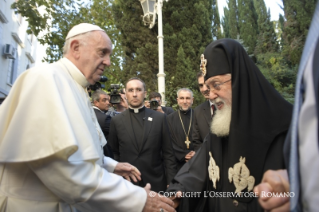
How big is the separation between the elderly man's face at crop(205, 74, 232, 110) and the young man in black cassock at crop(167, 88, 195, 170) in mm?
2894

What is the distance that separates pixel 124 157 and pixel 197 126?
1.38 meters

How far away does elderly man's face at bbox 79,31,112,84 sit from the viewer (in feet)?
7.01

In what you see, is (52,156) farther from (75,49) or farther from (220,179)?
(220,179)

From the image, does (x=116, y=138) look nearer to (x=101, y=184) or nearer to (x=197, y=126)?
(x=197, y=126)

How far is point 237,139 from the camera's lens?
1938 millimetres

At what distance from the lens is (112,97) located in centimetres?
609

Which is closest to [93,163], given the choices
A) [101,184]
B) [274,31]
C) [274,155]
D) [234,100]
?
[101,184]

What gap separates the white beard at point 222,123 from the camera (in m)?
2.25

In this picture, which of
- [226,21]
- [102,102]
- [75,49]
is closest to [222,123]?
[75,49]

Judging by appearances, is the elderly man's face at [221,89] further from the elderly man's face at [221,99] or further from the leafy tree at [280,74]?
the leafy tree at [280,74]

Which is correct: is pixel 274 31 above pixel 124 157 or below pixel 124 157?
above

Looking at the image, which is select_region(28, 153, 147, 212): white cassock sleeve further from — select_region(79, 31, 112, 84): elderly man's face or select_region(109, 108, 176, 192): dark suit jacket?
select_region(109, 108, 176, 192): dark suit jacket

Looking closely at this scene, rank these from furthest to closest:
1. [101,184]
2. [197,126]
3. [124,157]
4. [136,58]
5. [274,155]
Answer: [136,58]
[197,126]
[124,157]
[274,155]
[101,184]

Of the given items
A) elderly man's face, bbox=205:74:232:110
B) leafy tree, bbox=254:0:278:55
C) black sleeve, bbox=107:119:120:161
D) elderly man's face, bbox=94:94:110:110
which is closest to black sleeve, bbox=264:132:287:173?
elderly man's face, bbox=205:74:232:110
